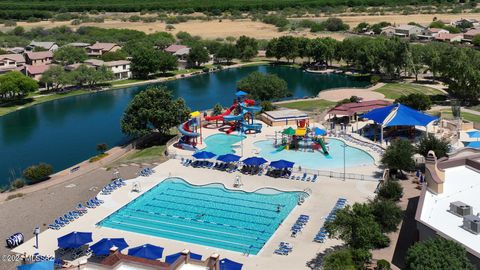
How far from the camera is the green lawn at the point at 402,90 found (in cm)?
9588

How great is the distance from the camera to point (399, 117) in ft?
217

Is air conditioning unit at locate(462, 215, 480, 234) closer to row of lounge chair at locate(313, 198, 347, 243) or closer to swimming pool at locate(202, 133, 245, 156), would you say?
row of lounge chair at locate(313, 198, 347, 243)

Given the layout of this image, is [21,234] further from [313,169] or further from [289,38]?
[289,38]

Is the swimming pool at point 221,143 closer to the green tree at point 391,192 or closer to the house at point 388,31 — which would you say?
the green tree at point 391,192

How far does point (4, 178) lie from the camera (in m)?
64.2

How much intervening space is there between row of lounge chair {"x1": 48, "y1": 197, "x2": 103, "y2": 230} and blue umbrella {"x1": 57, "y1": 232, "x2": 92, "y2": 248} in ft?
18.2

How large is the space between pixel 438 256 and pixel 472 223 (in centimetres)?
548

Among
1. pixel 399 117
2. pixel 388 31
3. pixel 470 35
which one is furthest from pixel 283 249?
pixel 388 31

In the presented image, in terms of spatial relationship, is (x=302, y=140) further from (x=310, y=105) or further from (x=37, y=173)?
(x=37, y=173)

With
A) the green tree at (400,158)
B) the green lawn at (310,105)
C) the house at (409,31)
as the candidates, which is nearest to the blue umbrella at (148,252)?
the green tree at (400,158)

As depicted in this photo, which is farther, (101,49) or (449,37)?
(449,37)

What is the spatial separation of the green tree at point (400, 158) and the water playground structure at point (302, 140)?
36.5 ft

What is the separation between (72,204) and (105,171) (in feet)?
32.0

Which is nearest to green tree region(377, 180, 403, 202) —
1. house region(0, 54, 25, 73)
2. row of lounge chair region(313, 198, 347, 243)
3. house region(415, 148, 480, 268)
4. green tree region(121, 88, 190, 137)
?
row of lounge chair region(313, 198, 347, 243)
